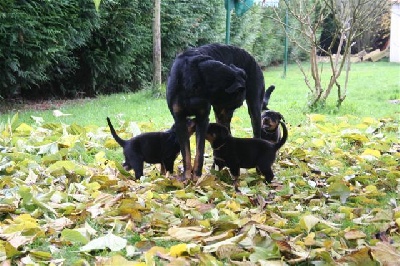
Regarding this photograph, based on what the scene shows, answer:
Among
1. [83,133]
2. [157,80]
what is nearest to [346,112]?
[157,80]

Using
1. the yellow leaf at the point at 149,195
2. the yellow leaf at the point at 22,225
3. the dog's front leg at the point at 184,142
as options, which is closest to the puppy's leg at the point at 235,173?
the dog's front leg at the point at 184,142

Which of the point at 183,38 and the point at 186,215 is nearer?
the point at 186,215

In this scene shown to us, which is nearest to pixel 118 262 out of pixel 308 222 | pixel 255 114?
pixel 308 222

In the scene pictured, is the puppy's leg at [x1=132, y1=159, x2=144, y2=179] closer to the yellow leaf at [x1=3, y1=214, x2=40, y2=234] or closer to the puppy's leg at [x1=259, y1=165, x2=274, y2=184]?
the puppy's leg at [x1=259, y1=165, x2=274, y2=184]

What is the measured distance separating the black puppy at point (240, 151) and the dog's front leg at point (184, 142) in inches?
11.0

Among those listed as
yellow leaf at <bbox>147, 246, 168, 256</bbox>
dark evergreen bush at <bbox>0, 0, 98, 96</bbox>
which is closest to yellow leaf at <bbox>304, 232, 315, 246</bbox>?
yellow leaf at <bbox>147, 246, 168, 256</bbox>

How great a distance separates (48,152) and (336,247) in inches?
155

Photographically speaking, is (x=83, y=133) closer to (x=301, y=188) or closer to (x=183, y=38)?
(x=301, y=188)

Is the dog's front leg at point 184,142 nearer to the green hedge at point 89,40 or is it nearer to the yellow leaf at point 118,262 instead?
the yellow leaf at point 118,262

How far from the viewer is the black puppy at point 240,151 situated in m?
5.67

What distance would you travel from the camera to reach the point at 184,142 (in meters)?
5.55

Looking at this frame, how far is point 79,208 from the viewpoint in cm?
435

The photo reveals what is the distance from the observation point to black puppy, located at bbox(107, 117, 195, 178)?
561 centimetres

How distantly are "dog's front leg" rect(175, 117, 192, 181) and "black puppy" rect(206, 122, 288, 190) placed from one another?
11.0 inches
